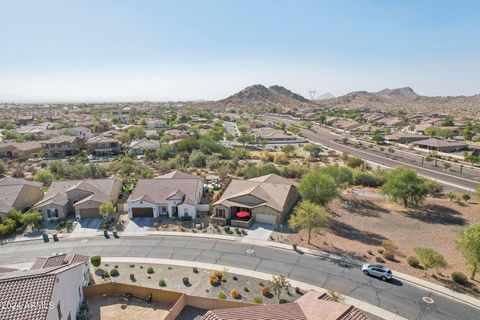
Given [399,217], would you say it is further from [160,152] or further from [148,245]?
[160,152]

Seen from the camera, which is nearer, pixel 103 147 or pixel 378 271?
pixel 378 271

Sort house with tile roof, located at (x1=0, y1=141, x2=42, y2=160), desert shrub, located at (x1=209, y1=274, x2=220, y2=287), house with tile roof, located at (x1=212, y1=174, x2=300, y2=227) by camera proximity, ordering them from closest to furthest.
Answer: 1. desert shrub, located at (x1=209, y1=274, x2=220, y2=287)
2. house with tile roof, located at (x1=212, y1=174, x2=300, y2=227)
3. house with tile roof, located at (x1=0, y1=141, x2=42, y2=160)

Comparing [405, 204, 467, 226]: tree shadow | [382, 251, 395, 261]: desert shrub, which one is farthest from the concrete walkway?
[405, 204, 467, 226]: tree shadow

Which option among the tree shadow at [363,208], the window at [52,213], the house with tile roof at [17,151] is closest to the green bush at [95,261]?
the window at [52,213]

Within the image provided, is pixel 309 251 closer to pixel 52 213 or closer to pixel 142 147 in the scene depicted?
pixel 52 213

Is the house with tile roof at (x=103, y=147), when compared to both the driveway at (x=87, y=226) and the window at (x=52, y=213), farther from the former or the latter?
the driveway at (x=87, y=226)

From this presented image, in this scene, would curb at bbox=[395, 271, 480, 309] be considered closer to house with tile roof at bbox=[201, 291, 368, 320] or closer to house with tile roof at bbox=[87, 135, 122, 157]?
house with tile roof at bbox=[201, 291, 368, 320]

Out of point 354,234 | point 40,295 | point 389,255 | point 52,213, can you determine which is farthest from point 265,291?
point 52,213
